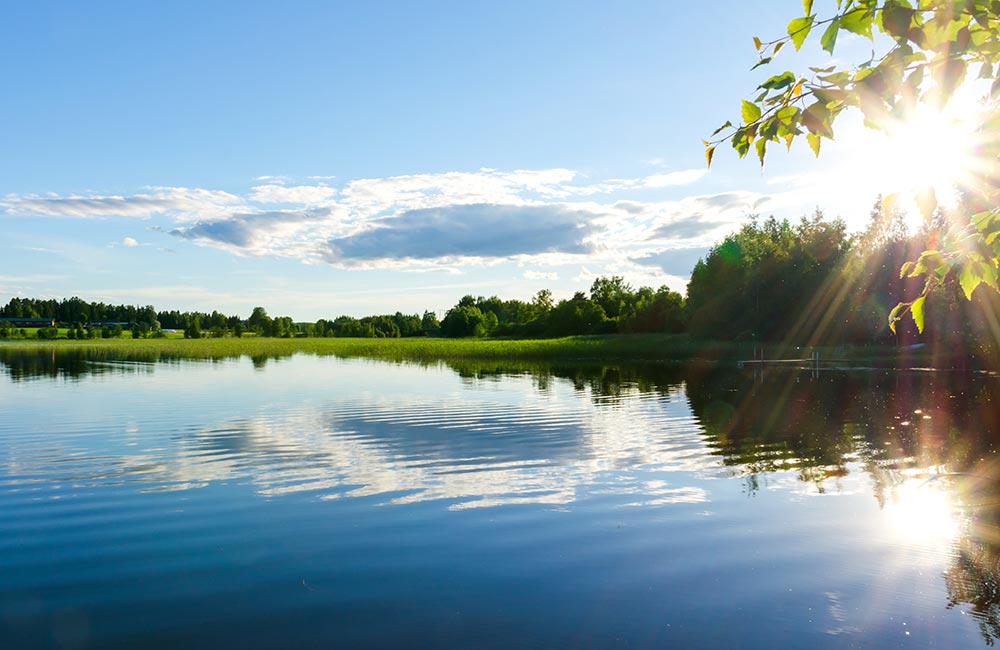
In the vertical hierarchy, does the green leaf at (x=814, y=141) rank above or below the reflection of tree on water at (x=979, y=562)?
above

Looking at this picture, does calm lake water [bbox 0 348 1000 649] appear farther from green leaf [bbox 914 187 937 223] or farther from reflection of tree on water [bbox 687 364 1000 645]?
green leaf [bbox 914 187 937 223]

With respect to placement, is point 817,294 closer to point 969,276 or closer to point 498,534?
point 498,534

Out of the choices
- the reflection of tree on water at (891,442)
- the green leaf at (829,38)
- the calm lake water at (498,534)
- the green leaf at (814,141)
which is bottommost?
the reflection of tree on water at (891,442)

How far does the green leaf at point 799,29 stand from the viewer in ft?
9.90

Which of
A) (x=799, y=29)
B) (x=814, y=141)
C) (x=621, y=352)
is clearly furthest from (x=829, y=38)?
(x=621, y=352)

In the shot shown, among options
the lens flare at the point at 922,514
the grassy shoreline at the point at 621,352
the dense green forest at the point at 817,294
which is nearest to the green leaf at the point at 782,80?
the lens flare at the point at 922,514

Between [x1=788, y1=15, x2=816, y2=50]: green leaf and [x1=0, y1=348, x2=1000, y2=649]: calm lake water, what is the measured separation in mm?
6016

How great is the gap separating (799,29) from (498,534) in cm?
907

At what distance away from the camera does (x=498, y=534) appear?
10.7 meters

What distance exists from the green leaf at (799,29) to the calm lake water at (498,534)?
6.02 m

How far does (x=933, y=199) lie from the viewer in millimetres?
3191

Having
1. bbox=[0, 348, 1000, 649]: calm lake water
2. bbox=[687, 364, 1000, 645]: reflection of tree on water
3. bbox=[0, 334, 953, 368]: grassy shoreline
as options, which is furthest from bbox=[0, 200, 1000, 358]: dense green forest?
bbox=[0, 348, 1000, 649]: calm lake water

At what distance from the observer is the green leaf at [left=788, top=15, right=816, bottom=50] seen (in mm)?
3018

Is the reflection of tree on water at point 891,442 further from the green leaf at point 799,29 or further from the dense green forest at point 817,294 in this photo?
the dense green forest at point 817,294
